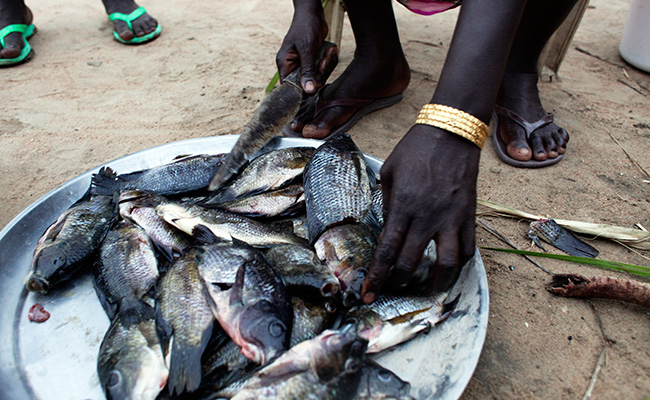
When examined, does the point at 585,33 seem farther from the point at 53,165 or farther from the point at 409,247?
the point at 53,165

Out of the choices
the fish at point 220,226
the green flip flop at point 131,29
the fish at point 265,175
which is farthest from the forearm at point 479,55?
the green flip flop at point 131,29

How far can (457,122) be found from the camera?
1368 mm

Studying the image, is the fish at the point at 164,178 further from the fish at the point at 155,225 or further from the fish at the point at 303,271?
the fish at the point at 303,271

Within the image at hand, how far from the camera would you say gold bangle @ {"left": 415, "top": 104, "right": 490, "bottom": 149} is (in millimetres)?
1366

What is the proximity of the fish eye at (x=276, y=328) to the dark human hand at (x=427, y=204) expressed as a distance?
0.33 metres

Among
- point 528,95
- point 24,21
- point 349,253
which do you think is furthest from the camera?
point 24,21

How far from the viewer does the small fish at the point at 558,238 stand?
92.7 inches

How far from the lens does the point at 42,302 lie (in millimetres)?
1745

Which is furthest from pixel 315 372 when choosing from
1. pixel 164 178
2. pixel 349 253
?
pixel 164 178

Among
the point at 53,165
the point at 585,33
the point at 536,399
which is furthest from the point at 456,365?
the point at 585,33

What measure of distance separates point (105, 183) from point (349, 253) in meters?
1.43

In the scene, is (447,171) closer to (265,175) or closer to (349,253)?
(349,253)

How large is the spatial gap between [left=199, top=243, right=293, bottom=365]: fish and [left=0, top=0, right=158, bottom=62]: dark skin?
4.61m

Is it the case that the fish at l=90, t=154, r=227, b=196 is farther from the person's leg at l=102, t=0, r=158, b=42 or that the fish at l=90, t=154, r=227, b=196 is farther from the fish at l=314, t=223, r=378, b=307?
the person's leg at l=102, t=0, r=158, b=42
